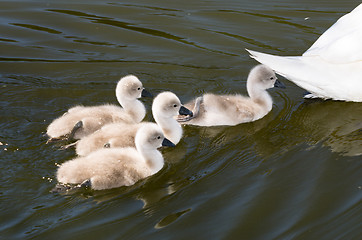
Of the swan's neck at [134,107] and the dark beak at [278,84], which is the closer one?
the swan's neck at [134,107]

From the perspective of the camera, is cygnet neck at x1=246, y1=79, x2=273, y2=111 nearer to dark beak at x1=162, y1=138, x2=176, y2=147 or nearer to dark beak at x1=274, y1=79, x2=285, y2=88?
dark beak at x1=274, y1=79, x2=285, y2=88

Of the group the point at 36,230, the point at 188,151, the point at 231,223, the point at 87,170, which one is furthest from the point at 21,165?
the point at 231,223

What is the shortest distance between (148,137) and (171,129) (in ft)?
1.99

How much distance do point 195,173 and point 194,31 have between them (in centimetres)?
→ 360

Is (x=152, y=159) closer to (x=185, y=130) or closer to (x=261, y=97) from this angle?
(x=185, y=130)

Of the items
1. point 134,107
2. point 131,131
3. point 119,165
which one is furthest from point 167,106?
point 119,165

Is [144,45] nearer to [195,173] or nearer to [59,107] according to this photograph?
[59,107]

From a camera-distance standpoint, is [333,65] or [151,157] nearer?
[151,157]

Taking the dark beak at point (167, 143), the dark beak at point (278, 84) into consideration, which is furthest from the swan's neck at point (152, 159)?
the dark beak at point (278, 84)

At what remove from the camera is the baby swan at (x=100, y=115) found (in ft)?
18.5

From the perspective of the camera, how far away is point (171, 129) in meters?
5.69

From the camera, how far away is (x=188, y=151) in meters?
5.53

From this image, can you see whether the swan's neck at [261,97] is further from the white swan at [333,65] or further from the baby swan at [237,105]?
the white swan at [333,65]

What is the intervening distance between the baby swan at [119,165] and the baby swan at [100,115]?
0.57 m
